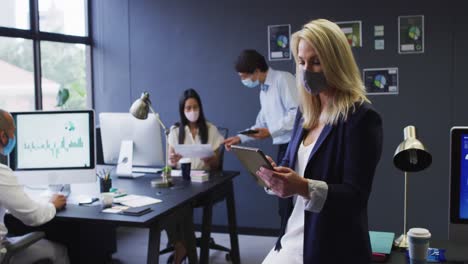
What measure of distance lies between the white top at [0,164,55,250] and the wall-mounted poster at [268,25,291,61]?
2776mm

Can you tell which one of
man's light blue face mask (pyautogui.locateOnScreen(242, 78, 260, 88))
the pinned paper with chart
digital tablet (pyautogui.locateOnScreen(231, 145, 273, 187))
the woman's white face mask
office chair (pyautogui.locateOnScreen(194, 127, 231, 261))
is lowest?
office chair (pyautogui.locateOnScreen(194, 127, 231, 261))

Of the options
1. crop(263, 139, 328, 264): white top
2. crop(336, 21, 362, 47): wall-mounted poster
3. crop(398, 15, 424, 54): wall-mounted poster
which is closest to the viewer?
crop(263, 139, 328, 264): white top

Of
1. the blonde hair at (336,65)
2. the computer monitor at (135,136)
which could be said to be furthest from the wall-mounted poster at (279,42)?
the blonde hair at (336,65)

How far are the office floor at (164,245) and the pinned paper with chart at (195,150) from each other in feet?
3.25

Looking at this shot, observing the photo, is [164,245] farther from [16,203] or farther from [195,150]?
[16,203]

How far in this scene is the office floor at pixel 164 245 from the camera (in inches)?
165

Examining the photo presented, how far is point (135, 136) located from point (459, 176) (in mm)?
2314

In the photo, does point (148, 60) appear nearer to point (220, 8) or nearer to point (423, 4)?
point (220, 8)

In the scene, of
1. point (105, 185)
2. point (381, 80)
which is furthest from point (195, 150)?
point (381, 80)

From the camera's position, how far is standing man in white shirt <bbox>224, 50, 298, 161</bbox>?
4.23 metres

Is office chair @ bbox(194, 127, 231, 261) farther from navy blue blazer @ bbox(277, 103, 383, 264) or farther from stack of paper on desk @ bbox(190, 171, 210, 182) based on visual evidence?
navy blue blazer @ bbox(277, 103, 383, 264)

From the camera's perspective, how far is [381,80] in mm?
4438

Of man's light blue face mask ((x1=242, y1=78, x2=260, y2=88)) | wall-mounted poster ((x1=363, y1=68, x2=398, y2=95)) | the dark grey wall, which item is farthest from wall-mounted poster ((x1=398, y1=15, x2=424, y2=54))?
man's light blue face mask ((x1=242, y1=78, x2=260, y2=88))

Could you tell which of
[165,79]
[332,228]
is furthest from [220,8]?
[332,228]
